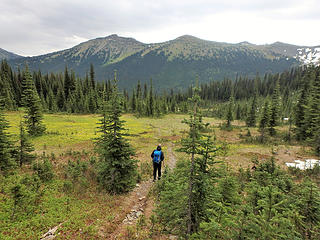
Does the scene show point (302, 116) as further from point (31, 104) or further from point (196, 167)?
point (31, 104)

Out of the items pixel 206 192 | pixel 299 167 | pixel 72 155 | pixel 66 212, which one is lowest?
pixel 299 167

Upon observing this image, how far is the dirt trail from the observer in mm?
7078

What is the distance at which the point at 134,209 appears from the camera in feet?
30.2

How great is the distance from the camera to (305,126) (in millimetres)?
29984

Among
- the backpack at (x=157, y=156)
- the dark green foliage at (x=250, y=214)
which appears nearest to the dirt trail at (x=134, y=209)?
the dark green foliage at (x=250, y=214)

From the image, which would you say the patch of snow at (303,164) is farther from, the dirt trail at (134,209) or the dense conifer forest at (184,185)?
the dirt trail at (134,209)

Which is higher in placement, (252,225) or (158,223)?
(252,225)

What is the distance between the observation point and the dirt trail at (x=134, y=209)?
23.2ft

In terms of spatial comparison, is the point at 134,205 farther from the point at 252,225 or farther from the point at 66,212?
the point at 252,225

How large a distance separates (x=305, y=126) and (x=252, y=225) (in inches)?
1387

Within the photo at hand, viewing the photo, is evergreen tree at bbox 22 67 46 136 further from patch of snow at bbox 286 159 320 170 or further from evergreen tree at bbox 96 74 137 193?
patch of snow at bbox 286 159 320 170

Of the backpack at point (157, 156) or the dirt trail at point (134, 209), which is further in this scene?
the backpack at point (157, 156)

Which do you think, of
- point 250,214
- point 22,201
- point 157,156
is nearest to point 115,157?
point 157,156

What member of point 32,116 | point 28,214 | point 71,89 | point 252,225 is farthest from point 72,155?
point 71,89
